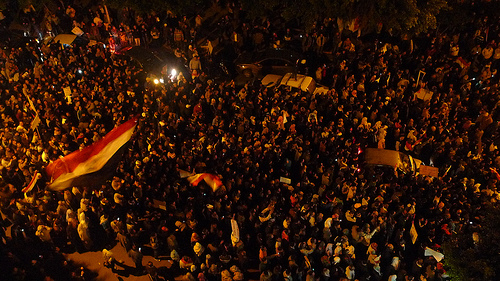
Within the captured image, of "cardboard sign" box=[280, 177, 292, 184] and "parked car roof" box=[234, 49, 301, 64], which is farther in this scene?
"parked car roof" box=[234, 49, 301, 64]

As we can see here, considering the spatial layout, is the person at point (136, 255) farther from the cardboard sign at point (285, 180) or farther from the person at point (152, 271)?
the cardboard sign at point (285, 180)

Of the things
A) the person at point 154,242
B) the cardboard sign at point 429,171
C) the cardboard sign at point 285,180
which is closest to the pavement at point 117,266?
the person at point 154,242


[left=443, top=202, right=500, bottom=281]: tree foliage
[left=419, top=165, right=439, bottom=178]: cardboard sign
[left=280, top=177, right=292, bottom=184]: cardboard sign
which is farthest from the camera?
[left=419, top=165, right=439, bottom=178]: cardboard sign

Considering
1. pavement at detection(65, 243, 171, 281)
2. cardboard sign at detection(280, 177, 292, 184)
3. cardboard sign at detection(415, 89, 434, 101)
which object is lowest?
pavement at detection(65, 243, 171, 281)

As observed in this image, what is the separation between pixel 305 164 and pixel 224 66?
6999 millimetres

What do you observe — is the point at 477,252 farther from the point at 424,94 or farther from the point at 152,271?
the point at 152,271

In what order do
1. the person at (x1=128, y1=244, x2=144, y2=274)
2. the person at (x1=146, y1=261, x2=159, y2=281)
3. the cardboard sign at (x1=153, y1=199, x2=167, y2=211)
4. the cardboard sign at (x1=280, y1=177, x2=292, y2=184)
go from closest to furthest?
the person at (x1=146, y1=261, x2=159, y2=281), the person at (x1=128, y1=244, x2=144, y2=274), the cardboard sign at (x1=153, y1=199, x2=167, y2=211), the cardboard sign at (x1=280, y1=177, x2=292, y2=184)

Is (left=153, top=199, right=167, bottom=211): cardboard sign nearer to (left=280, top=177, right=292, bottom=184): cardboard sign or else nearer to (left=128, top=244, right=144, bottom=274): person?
(left=128, top=244, right=144, bottom=274): person

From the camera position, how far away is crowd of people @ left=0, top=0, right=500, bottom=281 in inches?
386

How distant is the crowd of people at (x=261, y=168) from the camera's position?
9805 mm

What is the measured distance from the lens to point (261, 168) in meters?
11.6

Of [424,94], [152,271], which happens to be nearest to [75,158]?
[152,271]

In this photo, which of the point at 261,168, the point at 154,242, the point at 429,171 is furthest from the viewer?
the point at 261,168

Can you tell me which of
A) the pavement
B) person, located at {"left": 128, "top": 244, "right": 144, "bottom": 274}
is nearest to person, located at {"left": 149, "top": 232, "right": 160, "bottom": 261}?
person, located at {"left": 128, "top": 244, "right": 144, "bottom": 274}
